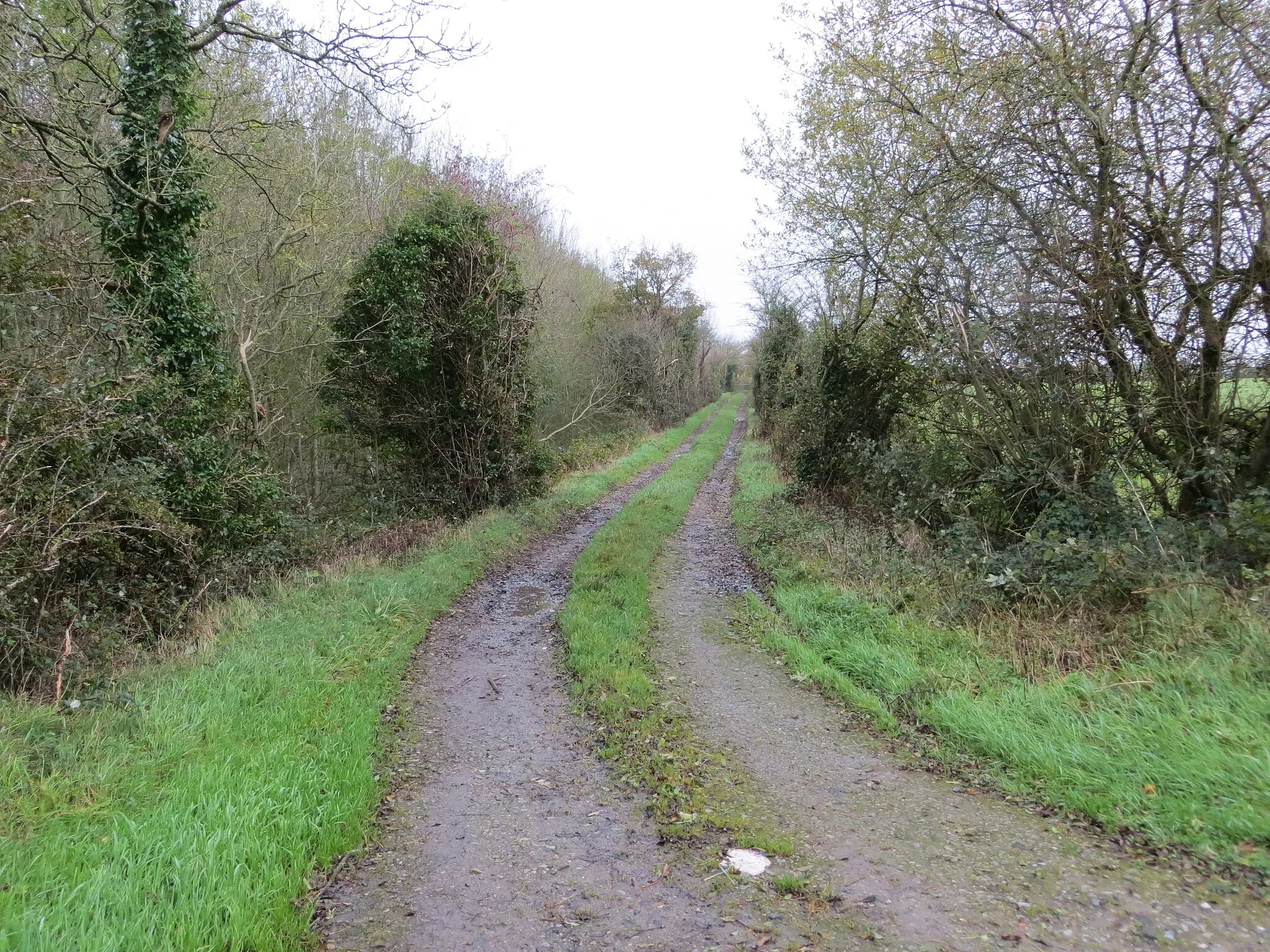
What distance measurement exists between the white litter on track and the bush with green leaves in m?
11.6

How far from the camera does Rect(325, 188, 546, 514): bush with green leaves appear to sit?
1339 cm

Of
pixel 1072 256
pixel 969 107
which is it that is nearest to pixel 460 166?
pixel 969 107

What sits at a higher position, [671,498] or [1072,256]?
[1072,256]

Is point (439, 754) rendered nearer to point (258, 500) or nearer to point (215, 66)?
point (258, 500)

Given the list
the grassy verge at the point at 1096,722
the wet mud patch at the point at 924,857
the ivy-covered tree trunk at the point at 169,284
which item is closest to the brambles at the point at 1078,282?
the grassy verge at the point at 1096,722

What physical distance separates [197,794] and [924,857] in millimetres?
3953

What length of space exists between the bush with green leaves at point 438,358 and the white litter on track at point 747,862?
11615 mm

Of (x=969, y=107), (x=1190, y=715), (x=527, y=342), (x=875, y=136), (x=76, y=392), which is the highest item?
(x=875, y=136)

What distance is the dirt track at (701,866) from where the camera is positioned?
303cm

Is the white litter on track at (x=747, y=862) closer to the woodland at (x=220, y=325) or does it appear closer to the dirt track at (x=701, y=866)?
the dirt track at (x=701, y=866)

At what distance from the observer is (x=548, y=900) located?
3.39 meters

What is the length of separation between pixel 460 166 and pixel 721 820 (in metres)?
18.0

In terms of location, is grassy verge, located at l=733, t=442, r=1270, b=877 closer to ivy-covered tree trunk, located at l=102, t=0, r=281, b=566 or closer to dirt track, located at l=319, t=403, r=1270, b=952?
dirt track, located at l=319, t=403, r=1270, b=952

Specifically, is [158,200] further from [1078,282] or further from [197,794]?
[1078,282]
